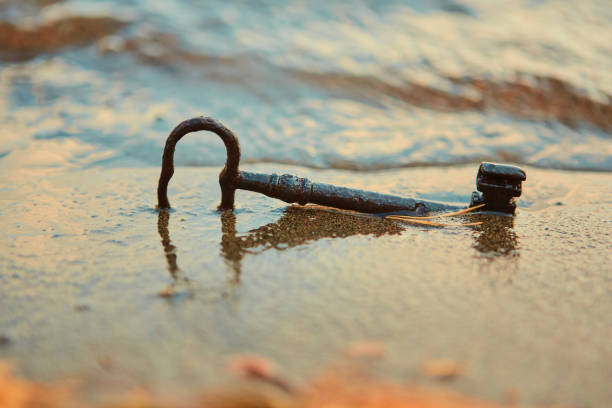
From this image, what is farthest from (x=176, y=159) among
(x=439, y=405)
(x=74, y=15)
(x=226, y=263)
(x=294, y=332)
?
(x=74, y=15)

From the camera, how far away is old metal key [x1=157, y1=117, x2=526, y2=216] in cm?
216

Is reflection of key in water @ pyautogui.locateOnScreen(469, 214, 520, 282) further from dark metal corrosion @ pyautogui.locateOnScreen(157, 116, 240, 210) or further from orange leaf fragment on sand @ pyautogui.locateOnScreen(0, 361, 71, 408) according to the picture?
orange leaf fragment on sand @ pyautogui.locateOnScreen(0, 361, 71, 408)

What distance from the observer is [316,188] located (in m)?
2.28

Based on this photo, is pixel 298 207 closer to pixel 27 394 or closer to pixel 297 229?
pixel 297 229

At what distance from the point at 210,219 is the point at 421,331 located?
125 centimetres

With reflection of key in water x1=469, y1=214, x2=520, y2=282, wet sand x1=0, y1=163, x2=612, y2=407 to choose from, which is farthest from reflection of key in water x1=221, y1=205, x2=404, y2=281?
reflection of key in water x1=469, y1=214, x2=520, y2=282

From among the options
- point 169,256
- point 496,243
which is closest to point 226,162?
point 169,256

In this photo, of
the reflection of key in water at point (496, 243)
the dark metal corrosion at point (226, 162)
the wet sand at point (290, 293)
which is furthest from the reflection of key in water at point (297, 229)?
the reflection of key in water at point (496, 243)

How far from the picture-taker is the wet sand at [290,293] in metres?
1.23

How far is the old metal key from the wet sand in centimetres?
9

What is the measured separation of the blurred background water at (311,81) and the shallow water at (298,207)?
0.03 metres

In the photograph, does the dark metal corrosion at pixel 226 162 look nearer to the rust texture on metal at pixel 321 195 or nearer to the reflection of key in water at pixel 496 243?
the rust texture on metal at pixel 321 195

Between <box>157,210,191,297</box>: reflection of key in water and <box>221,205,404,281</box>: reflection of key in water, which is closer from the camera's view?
<box>157,210,191,297</box>: reflection of key in water

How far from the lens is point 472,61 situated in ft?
19.9
